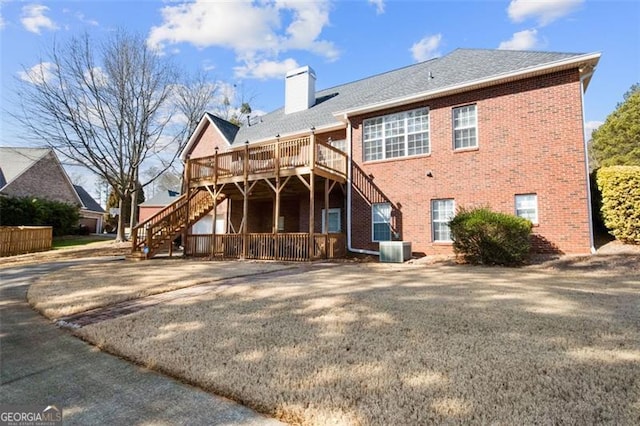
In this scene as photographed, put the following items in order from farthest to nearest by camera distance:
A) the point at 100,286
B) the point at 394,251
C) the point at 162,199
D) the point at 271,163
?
the point at 162,199 < the point at 271,163 < the point at 394,251 < the point at 100,286

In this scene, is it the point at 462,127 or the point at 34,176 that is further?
the point at 34,176

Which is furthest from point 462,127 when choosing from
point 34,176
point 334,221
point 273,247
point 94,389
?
point 34,176

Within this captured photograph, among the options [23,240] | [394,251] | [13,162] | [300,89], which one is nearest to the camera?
[394,251]

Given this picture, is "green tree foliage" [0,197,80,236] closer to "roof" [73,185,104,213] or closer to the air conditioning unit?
"roof" [73,185,104,213]

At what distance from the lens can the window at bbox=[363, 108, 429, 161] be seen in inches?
497

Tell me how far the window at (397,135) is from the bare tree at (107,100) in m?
16.1

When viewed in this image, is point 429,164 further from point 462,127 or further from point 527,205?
point 527,205

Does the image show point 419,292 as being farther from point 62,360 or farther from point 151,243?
point 151,243

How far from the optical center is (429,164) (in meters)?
12.3

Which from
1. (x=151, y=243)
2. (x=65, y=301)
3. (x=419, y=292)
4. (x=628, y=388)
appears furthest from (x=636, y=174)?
(x=151, y=243)

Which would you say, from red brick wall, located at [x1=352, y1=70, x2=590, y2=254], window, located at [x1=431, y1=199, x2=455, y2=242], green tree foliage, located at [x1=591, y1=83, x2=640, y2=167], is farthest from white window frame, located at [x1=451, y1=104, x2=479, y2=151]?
green tree foliage, located at [x1=591, y1=83, x2=640, y2=167]

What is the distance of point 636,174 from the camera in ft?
29.7

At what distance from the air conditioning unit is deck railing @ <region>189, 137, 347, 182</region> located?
12.6 feet

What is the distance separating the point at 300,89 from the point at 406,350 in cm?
1812
